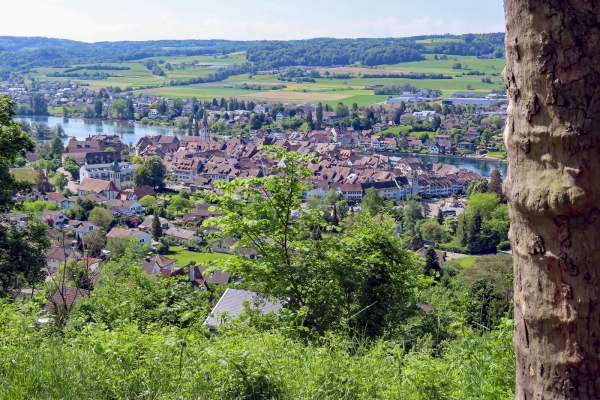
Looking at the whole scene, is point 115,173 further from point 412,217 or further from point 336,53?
point 336,53

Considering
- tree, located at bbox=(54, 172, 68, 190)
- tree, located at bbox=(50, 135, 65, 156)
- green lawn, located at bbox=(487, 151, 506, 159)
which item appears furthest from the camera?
green lawn, located at bbox=(487, 151, 506, 159)

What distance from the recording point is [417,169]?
37375mm

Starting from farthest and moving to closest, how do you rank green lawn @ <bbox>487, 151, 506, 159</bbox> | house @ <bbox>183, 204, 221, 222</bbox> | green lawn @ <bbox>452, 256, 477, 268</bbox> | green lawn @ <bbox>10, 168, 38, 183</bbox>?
green lawn @ <bbox>487, 151, 506, 159</bbox>, green lawn @ <bbox>10, 168, 38, 183</bbox>, house @ <bbox>183, 204, 221, 222</bbox>, green lawn @ <bbox>452, 256, 477, 268</bbox>

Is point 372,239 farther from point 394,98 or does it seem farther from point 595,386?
point 394,98

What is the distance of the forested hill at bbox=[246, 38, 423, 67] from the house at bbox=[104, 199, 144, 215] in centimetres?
8636

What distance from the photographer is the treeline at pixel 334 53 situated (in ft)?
364

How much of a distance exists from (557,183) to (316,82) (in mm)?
93941

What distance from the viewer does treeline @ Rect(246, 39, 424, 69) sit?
111062mm

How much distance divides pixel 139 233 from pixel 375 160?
2128cm

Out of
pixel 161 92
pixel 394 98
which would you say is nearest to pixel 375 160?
pixel 394 98

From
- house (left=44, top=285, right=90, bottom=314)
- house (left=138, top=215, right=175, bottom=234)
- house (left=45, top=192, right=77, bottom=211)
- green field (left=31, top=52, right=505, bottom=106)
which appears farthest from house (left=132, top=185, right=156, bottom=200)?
green field (left=31, top=52, right=505, bottom=106)

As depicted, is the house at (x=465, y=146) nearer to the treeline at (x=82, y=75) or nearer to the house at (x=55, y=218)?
the house at (x=55, y=218)

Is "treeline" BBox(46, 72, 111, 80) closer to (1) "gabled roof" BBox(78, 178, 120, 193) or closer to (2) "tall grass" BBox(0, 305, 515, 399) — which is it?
(1) "gabled roof" BBox(78, 178, 120, 193)

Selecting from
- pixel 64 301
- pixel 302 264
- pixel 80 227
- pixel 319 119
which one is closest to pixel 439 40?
pixel 319 119
